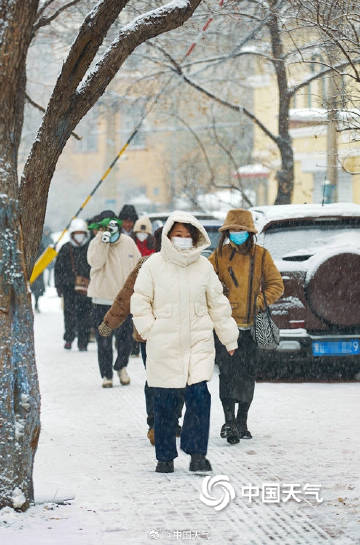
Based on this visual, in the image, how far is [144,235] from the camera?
15.8 meters

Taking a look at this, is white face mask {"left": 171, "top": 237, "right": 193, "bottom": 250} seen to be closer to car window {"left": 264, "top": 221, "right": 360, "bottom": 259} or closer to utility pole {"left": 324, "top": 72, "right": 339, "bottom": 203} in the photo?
utility pole {"left": 324, "top": 72, "right": 339, "bottom": 203}

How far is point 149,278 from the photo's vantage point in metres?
7.55

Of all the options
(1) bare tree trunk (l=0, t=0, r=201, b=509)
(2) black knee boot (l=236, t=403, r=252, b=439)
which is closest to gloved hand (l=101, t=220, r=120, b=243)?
(2) black knee boot (l=236, t=403, r=252, b=439)

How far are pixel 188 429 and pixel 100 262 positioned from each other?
522cm

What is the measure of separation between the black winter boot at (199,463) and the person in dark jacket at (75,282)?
908 cm

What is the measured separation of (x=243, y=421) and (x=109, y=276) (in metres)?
3.83

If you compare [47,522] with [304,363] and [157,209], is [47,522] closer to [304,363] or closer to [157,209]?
[304,363]

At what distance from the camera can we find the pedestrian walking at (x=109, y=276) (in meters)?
12.6

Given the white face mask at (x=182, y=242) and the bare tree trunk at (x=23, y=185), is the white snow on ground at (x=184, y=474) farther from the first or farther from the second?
the white face mask at (x=182, y=242)

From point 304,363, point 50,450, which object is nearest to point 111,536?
point 50,450

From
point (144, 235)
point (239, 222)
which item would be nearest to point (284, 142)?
point (144, 235)

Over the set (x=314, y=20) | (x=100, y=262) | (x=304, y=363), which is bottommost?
(x=304, y=363)

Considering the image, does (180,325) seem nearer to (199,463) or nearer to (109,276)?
(199,463)

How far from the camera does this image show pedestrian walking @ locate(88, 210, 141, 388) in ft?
41.3
